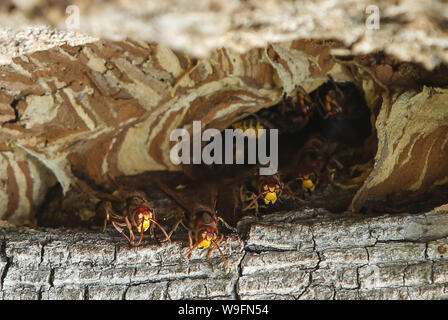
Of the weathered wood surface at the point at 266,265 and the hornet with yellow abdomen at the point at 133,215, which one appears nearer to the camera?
the weathered wood surface at the point at 266,265

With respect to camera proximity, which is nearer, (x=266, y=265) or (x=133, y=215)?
(x=266, y=265)

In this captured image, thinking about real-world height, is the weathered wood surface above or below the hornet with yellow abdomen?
below

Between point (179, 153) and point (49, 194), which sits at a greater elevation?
point (179, 153)

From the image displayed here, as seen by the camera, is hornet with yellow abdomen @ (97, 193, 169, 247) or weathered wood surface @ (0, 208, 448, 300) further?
hornet with yellow abdomen @ (97, 193, 169, 247)

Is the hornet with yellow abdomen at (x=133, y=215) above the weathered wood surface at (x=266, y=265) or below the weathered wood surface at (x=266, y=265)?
above

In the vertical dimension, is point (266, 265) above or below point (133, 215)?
below

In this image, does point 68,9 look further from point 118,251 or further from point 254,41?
point 118,251
